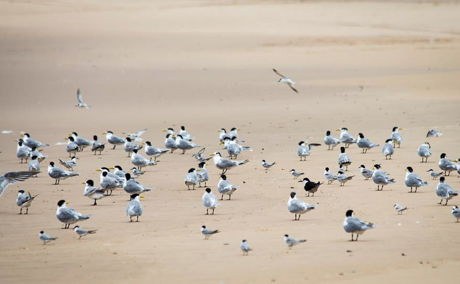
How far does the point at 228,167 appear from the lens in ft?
64.5

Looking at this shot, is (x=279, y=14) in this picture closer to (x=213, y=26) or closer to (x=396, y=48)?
(x=213, y=26)

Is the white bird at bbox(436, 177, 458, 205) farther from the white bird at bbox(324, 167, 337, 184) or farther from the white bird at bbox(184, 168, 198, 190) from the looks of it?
the white bird at bbox(184, 168, 198, 190)

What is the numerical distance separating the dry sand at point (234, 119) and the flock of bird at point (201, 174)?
221 mm

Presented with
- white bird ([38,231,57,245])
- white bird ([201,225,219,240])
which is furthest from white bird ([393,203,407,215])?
white bird ([38,231,57,245])

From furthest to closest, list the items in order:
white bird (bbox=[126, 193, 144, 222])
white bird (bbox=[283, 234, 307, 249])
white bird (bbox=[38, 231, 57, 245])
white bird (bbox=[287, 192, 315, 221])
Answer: white bird (bbox=[126, 193, 144, 222])
white bird (bbox=[287, 192, 315, 221])
white bird (bbox=[38, 231, 57, 245])
white bird (bbox=[283, 234, 307, 249])

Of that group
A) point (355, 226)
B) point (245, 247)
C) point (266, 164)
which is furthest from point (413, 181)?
point (245, 247)

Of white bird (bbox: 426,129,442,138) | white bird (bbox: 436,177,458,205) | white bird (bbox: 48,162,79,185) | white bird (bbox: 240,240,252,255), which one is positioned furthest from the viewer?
white bird (bbox: 426,129,442,138)

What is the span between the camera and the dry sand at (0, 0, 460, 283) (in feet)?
40.5

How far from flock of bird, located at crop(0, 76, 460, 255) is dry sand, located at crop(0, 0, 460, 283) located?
221 mm

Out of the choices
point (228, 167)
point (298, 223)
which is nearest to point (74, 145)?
point (228, 167)

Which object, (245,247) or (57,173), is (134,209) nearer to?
(245,247)

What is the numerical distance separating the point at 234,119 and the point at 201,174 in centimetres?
1072

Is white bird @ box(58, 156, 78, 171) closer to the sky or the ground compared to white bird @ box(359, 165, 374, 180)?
closer to the ground

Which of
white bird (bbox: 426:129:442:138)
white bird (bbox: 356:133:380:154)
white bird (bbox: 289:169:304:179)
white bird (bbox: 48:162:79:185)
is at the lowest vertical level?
white bird (bbox: 48:162:79:185)
